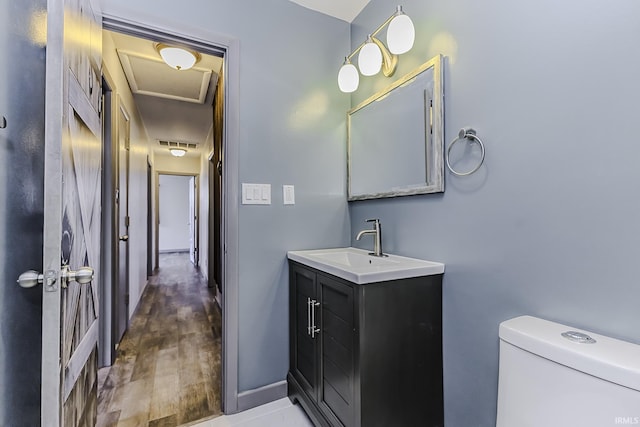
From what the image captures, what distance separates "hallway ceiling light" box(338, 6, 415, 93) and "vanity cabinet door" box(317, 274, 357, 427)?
113cm

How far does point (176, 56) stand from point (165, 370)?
7.38 feet

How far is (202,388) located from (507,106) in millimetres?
2205

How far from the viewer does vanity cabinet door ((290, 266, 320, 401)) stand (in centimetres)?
143

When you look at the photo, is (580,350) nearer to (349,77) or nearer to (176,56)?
(349,77)

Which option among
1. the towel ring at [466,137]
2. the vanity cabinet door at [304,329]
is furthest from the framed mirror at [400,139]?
the vanity cabinet door at [304,329]

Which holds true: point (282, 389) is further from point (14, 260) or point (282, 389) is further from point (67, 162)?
point (67, 162)

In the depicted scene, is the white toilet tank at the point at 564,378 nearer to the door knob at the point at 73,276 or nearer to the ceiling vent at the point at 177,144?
the door knob at the point at 73,276

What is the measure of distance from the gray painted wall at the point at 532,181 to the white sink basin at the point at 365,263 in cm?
10

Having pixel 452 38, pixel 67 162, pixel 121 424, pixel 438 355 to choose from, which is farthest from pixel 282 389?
pixel 452 38

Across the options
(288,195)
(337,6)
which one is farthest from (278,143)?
(337,6)

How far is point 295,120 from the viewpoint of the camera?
1789 mm

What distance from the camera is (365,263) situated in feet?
5.32

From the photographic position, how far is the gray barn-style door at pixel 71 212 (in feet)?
2.39

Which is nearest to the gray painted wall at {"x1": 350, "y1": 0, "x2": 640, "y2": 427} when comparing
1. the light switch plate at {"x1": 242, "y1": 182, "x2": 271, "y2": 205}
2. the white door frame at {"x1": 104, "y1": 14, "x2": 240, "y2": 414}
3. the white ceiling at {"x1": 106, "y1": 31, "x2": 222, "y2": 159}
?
the light switch plate at {"x1": 242, "y1": 182, "x2": 271, "y2": 205}
